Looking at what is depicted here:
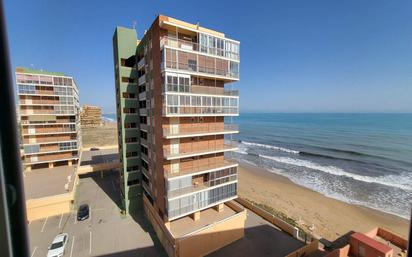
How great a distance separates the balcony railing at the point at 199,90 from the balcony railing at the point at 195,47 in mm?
2446

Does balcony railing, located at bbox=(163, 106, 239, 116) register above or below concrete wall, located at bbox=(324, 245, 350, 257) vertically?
above

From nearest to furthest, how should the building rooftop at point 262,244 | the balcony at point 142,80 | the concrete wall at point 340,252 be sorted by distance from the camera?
the concrete wall at point 340,252, the building rooftop at point 262,244, the balcony at point 142,80

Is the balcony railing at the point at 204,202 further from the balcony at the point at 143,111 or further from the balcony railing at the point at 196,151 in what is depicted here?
the balcony at the point at 143,111

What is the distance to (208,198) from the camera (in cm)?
1496

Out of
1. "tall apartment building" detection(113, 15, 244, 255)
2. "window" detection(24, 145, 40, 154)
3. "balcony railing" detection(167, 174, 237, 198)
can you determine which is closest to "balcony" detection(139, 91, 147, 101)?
"tall apartment building" detection(113, 15, 244, 255)

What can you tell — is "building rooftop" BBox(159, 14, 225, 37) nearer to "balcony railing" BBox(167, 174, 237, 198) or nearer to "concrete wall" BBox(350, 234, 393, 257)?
"balcony railing" BBox(167, 174, 237, 198)

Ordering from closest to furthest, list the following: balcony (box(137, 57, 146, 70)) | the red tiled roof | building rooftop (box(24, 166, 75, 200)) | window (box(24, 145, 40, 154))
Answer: the red tiled roof
balcony (box(137, 57, 146, 70))
building rooftop (box(24, 166, 75, 200))
window (box(24, 145, 40, 154))

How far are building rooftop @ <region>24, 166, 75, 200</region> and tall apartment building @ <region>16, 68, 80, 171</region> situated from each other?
62.6 inches

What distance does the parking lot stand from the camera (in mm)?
14328

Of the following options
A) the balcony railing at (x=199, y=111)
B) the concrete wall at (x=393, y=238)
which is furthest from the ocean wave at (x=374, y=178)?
the balcony railing at (x=199, y=111)

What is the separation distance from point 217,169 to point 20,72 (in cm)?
2671

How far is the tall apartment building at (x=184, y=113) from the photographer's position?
43.6ft

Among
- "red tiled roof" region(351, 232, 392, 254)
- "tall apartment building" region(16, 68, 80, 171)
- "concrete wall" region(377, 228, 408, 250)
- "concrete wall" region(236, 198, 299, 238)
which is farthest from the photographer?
"tall apartment building" region(16, 68, 80, 171)

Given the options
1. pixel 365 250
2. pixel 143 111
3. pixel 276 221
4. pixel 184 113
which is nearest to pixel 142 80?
pixel 143 111
